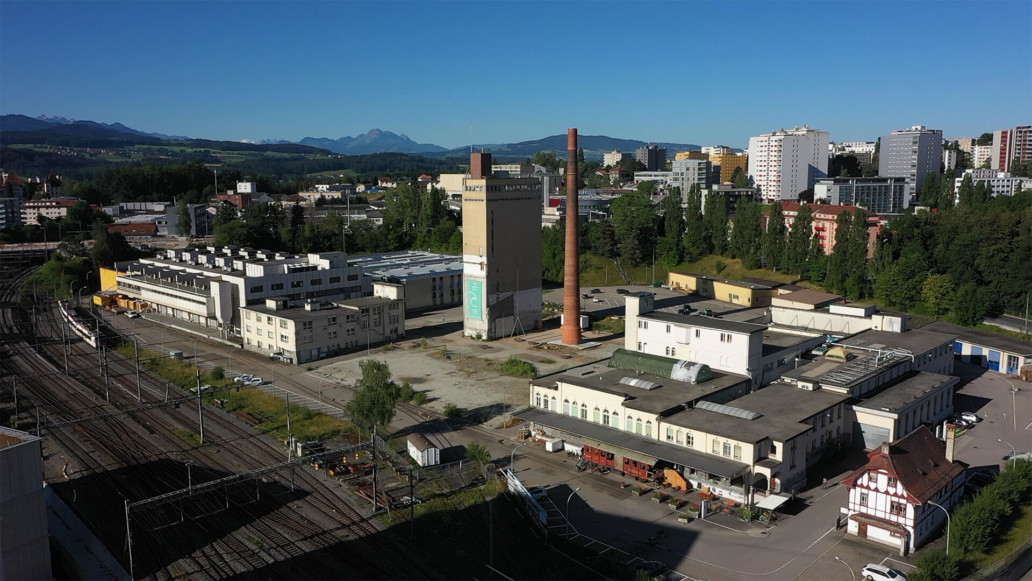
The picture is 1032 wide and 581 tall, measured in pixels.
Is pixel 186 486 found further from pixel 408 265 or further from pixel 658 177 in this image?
pixel 658 177

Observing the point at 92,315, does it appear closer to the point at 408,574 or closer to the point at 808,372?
the point at 408,574

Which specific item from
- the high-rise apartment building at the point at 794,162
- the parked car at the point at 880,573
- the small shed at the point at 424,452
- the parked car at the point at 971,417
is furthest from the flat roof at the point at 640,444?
the high-rise apartment building at the point at 794,162

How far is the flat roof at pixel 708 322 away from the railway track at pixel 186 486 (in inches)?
631

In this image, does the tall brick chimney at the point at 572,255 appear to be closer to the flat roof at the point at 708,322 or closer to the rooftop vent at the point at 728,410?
the flat roof at the point at 708,322

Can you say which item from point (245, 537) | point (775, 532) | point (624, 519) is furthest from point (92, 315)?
point (775, 532)

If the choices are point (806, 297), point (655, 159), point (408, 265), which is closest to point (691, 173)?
point (655, 159)

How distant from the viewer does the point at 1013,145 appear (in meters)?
105

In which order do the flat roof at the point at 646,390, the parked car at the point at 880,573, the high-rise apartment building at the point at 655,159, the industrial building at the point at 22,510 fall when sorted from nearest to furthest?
the industrial building at the point at 22,510 → the parked car at the point at 880,573 → the flat roof at the point at 646,390 → the high-rise apartment building at the point at 655,159

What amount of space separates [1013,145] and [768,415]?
358ft

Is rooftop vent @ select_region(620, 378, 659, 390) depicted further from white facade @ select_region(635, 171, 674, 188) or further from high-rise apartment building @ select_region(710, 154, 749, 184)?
high-rise apartment building @ select_region(710, 154, 749, 184)

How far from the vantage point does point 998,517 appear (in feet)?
57.8

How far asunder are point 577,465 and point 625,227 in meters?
41.8

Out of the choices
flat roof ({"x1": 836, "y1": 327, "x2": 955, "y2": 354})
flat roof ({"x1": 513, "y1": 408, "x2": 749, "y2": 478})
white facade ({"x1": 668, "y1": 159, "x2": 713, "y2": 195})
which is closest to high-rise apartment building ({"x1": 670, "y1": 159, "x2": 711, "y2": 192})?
white facade ({"x1": 668, "y1": 159, "x2": 713, "y2": 195})

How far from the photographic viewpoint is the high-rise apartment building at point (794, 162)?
310 ft
